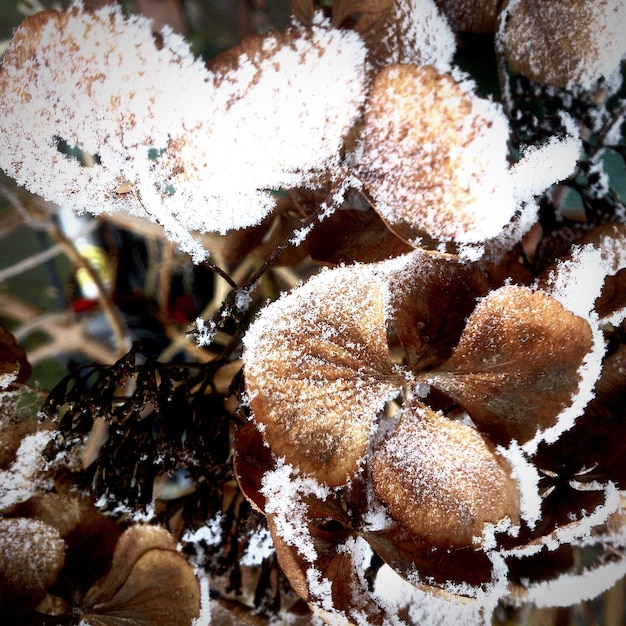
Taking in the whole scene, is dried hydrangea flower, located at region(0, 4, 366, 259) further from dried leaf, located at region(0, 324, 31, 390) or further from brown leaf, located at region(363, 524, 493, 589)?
brown leaf, located at region(363, 524, 493, 589)

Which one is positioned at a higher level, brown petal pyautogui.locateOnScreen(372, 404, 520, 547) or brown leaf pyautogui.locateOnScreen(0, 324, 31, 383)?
brown petal pyautogui.locateOnScreen(372, 404, 520, 547)

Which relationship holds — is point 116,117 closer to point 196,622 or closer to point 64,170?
point 64,170

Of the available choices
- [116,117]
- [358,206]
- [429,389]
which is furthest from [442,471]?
[116,117]

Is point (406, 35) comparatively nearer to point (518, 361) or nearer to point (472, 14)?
point (472, 14)

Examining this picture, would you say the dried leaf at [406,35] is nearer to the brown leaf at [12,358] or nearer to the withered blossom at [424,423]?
the withered blossom at [424,423]

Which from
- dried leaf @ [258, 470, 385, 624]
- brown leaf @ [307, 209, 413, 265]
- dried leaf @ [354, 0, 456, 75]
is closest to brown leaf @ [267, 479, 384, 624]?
dried leaf @ [258, 470, 385, 624]

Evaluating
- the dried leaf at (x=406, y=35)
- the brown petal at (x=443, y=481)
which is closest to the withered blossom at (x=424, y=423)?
the brown petal at (x=443, y=481)

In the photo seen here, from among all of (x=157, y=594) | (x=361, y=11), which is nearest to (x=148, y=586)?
(x=157, y=594)
